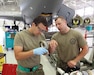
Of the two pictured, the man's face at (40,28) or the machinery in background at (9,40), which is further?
the machinery in background at (9,40)

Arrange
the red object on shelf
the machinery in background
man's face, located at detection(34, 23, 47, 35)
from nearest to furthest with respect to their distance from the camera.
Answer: man's face, located at detection(34, 23, 47, 35)
the red object on shelf
the machinery in background

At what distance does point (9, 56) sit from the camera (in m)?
5.79

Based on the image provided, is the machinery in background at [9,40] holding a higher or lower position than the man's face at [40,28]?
lower

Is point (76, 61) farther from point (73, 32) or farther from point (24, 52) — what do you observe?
point (24, 52)

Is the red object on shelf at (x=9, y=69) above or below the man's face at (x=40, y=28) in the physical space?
below

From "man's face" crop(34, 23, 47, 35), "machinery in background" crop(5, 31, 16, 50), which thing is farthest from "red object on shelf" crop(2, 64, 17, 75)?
"machinery in background" crop(5, 31, 16, 50)

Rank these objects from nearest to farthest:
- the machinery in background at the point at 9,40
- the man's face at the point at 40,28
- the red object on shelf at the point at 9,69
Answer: the man's face at the point at 40,28 → the red object on shelf at the point at 9,69 → the machinery in background at the point at 9,40

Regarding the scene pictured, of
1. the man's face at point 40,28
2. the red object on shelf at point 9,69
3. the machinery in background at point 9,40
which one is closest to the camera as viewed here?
the man's face at point 40,28

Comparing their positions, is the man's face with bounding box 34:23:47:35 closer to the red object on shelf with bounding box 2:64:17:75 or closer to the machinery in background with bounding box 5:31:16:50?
the red object on shelf with bounding box 2:64:17:75

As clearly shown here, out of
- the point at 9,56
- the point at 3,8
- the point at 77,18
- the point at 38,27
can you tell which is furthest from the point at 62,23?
the point at 3,8

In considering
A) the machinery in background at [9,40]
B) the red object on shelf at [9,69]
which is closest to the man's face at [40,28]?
the red object on shelf at [9,69]

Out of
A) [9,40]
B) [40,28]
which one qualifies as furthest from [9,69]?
[9,40]

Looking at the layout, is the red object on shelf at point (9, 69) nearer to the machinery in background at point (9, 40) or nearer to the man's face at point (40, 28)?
the man's face at point (40, 28)

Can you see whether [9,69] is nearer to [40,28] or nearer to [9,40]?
[40,28]
